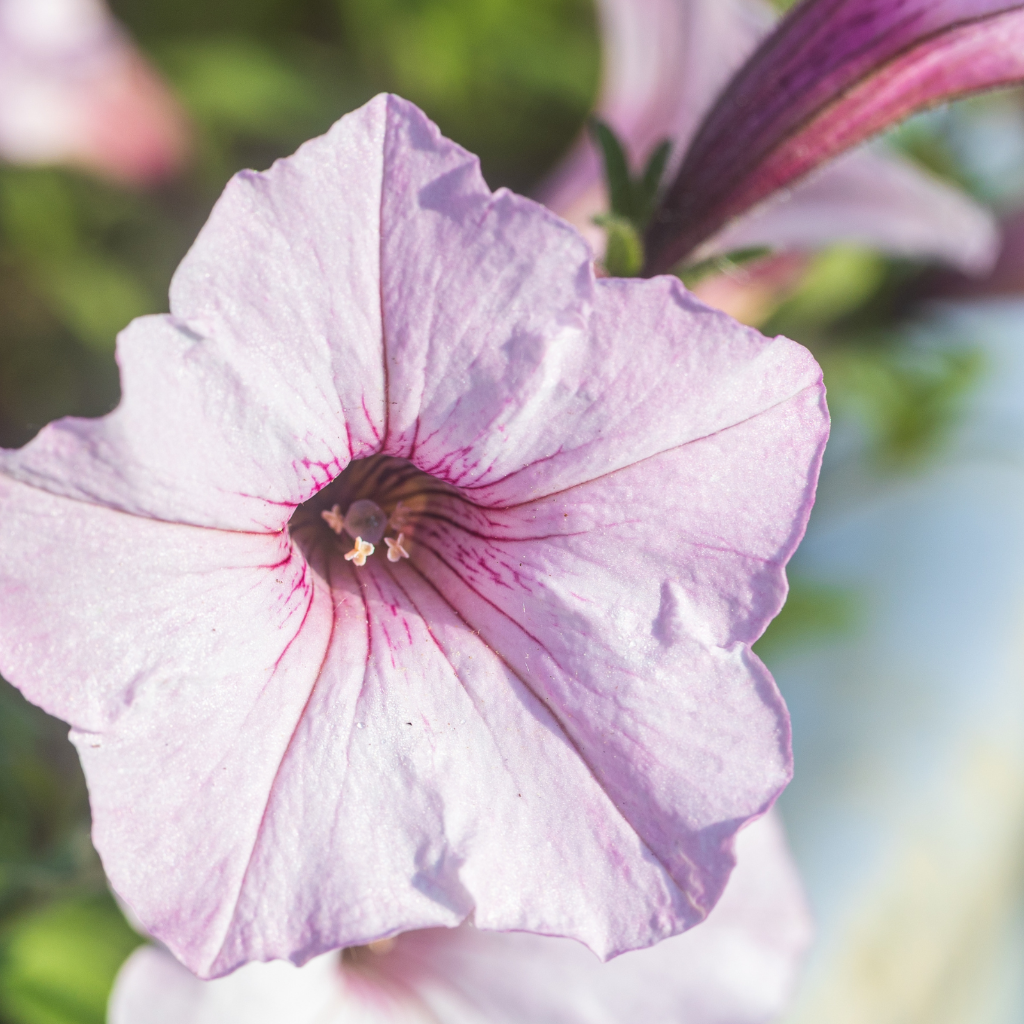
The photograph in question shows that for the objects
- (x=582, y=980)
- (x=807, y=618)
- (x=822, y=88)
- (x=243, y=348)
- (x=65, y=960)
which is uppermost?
(x=822, y=88)

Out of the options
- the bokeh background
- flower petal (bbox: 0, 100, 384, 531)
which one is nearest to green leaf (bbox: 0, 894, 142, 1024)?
the bokeh background

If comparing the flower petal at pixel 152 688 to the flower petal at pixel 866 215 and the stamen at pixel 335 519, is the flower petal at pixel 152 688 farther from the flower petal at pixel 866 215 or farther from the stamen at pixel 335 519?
the flower petal at pixel 866 215

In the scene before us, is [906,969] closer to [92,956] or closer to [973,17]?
[92,956]

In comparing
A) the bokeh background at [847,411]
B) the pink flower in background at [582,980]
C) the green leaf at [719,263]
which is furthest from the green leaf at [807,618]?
the green leaf at [719,263]

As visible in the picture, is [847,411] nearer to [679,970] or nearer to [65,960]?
[679,970]

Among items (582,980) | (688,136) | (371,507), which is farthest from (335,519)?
(688,136)

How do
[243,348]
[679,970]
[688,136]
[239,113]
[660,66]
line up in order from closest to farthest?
[243,348] → [679,970] → [688,136] → [660,66] → [239,113]
